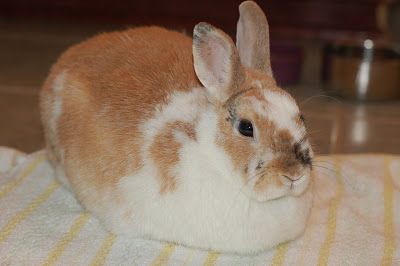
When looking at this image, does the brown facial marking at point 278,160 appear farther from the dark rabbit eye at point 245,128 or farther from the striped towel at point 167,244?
the striped towel at point 167,244

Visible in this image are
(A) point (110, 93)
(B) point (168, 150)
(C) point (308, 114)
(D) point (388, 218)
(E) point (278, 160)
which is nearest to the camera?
(E) point (278, 160)

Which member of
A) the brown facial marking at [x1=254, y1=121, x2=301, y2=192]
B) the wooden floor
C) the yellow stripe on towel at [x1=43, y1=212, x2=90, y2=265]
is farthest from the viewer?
the wooden floor

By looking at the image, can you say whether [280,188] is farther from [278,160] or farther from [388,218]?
[388,218]

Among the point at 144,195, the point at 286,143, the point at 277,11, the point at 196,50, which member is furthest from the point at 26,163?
the point at 277,11

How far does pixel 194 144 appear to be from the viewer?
→ 3.94ft

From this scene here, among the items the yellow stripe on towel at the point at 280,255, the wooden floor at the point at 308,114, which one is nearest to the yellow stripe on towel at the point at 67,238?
the yellow stripe on towel at the point at 280,255

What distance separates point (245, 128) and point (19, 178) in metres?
0.59

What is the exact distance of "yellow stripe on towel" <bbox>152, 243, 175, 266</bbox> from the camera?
1236 millimetres

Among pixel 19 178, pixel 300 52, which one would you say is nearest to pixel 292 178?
pixel 19 178

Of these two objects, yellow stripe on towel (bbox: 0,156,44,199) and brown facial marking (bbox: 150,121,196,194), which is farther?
yellow stripe on towel (bbox: 0,156,44,199)

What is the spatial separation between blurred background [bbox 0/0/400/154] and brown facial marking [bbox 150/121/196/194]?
0.27 meters

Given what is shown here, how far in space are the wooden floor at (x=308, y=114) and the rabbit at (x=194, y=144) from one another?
37 cm

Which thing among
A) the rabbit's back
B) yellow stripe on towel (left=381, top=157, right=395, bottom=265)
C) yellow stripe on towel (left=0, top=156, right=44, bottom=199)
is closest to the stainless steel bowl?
yellow stripe on towel (left=381, top=157, right=395, bottom=265)

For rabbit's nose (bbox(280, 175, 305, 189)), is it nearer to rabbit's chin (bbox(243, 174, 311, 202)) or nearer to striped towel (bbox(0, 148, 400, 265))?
rabbit's chin (bbox(243, 174, 311, 202))
